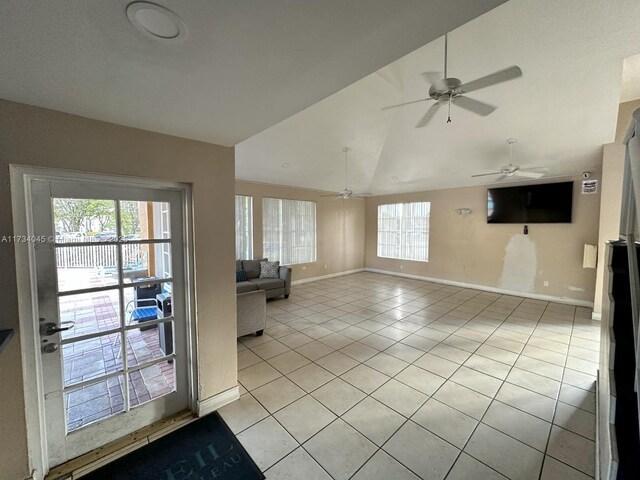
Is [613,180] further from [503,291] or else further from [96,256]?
[96,256]

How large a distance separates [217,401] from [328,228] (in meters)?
5.79

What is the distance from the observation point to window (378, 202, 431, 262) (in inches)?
288

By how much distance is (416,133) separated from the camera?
4500mm

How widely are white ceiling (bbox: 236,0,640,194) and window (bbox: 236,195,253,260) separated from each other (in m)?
0.60

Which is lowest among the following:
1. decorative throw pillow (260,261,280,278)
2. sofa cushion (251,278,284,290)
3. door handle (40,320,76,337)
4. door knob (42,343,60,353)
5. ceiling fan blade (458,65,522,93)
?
sofa cushion (251,278,284,290)

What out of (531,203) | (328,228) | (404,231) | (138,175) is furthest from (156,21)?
(404,231)

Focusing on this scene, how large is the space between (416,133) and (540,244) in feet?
11.9

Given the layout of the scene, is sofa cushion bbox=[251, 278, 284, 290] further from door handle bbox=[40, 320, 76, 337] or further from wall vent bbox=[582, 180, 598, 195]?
wall vent bbox=[582, 180, 598, 195]

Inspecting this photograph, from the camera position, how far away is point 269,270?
5617mm

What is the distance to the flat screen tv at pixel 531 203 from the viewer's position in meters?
5.02

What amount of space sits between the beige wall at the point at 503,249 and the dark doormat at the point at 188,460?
613 centimetres

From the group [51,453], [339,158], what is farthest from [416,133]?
[51,453]

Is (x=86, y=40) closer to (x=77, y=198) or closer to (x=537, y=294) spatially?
(x=77, y=198)

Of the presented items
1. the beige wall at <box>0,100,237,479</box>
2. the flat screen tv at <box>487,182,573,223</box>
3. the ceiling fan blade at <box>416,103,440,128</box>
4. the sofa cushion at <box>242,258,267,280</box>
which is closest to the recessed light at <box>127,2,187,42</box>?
the beige wall at <box>0,100,237,479</box>
